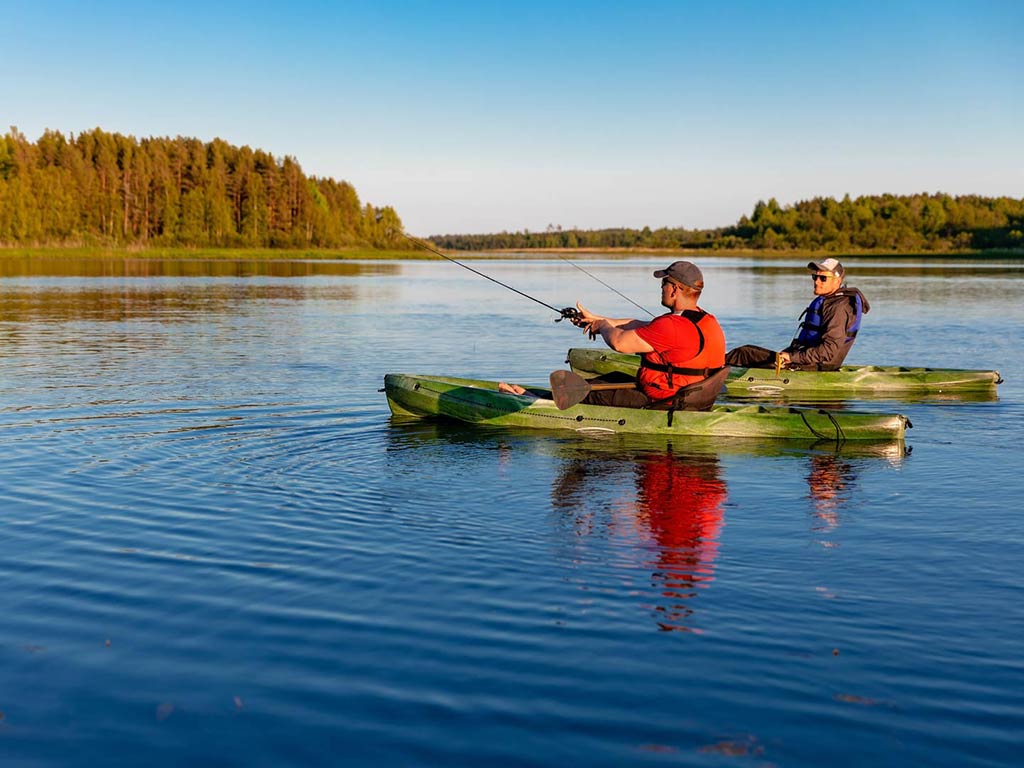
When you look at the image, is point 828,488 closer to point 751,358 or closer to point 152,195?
point 751,358

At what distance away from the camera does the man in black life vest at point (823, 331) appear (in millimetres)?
14812

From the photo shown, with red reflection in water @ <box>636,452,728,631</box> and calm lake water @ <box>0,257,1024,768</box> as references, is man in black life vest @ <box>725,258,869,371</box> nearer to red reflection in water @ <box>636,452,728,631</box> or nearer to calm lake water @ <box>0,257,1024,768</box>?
calm lake water @ <box>0,257,1024,768</box>

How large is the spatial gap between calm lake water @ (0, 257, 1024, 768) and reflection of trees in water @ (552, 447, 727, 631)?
0.13 ft

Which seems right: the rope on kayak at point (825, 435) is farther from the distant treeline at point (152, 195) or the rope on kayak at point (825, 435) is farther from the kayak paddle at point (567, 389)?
the distant treeline at point (152, 195)

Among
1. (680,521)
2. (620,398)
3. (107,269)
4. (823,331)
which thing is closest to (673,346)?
(620,398)

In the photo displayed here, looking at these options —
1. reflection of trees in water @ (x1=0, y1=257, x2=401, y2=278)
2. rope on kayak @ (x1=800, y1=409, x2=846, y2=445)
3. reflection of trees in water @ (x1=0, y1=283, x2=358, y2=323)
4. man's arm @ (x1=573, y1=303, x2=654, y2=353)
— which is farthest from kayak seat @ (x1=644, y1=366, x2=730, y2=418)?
reflection of trees in water @ (x1=0, y1=257, x2=401, y2=278)

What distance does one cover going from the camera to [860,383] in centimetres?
1516

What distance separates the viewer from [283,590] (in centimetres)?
627

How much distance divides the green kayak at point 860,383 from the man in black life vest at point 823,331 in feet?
0.59

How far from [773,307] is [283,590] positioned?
1217 inches

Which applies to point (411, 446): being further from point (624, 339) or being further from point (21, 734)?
point (21, 734)

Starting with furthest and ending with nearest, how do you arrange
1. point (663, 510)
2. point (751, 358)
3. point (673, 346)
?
point (751, 358), point (673, 346), point (663, 510)

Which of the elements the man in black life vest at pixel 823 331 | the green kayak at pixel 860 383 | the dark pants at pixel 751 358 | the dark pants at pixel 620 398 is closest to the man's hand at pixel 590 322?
the dark pants at pixel 620 398

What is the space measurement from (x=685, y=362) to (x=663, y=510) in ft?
9.37
